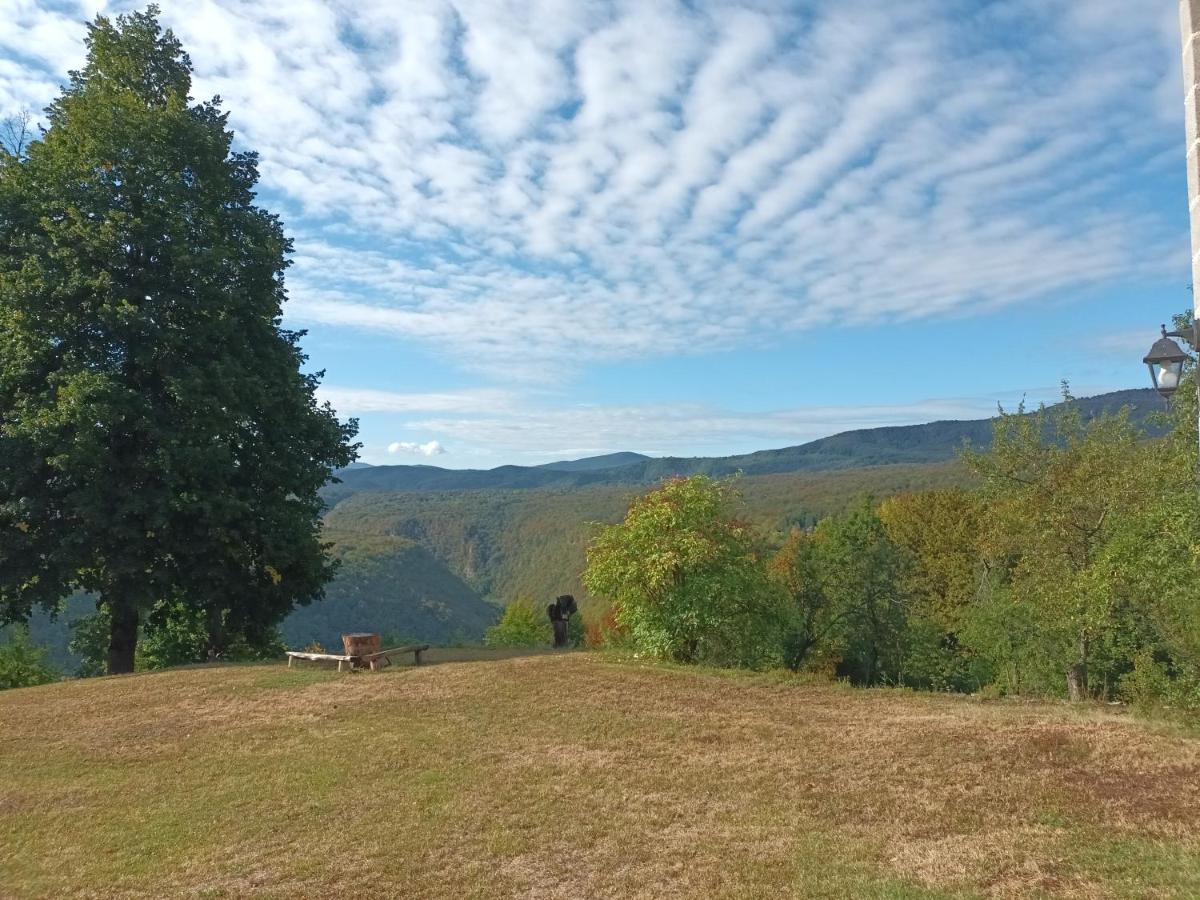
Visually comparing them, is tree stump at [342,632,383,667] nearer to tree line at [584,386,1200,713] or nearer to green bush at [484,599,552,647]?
tree line at [584,386,1200,713]

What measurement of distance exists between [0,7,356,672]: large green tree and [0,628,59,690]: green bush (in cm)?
681

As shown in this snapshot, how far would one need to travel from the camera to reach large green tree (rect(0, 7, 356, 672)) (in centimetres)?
1811

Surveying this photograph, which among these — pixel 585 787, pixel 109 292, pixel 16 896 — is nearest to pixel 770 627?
pixel 585 787

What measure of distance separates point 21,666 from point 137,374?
13289mm

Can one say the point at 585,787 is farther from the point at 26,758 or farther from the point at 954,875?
the point at 26,758

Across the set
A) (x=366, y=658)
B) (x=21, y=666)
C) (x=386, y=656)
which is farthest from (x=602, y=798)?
(x=21, y=666)

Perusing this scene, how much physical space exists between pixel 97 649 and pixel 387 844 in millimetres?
23610

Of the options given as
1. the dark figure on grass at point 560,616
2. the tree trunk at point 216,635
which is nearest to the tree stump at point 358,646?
the dark figure on grass at point 560,616

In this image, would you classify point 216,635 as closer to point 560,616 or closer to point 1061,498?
point 560,616

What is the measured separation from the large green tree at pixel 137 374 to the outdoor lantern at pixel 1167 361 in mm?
18191

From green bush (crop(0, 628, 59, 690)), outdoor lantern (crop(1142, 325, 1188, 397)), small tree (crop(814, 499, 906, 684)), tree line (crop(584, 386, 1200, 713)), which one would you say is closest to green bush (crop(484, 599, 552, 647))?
small tree (crop(814, 499, 906, 684))

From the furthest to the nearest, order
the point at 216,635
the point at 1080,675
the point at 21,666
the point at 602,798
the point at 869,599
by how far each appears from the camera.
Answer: the point at 869,599, the point at 21,666, the point at 1080,675, the point at 216,635, the point at 602,798

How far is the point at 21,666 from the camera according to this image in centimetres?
2573

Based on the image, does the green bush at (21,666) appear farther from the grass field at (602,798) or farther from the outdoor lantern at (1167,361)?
the outdoor lantern at (1167,361)
